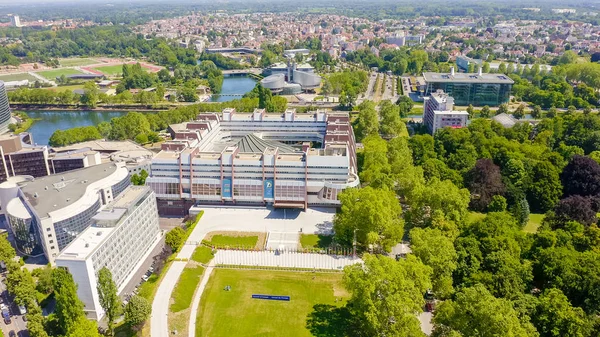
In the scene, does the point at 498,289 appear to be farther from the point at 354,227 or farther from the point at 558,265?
the point at 354,227

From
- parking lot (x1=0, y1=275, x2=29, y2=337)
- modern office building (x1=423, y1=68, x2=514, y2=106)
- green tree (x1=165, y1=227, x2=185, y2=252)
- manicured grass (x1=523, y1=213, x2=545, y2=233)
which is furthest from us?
modern office building (x1=423, y1=68, x2=514, y2=106)

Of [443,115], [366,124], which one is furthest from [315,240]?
[443,115]

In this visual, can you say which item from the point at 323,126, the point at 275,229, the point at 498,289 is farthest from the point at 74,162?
the point at 498,289

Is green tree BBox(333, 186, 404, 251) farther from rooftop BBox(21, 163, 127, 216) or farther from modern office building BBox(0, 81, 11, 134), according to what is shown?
modern office building BBox(0, 81, 11, 134)

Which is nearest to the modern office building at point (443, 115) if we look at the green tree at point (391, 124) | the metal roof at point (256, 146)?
the green tree at point (391, 124)

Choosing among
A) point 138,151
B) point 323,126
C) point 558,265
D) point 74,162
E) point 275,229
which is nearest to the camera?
point 558,265

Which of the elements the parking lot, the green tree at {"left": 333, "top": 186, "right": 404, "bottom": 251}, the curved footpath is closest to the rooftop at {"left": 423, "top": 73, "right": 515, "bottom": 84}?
the curved footpath
